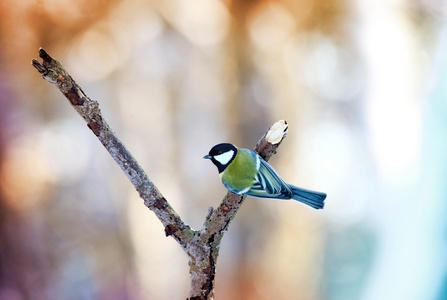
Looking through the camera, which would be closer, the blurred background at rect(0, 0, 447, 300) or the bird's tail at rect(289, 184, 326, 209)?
the bird's tail at rect(289, 184, 326, 209)

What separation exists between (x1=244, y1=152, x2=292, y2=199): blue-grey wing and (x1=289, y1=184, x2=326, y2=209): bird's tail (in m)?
0.03

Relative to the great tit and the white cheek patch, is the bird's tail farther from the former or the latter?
the white cheek patch

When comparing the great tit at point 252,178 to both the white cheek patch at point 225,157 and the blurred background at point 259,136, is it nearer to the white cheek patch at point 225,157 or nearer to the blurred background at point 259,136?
the white cheek patch at point 225,157

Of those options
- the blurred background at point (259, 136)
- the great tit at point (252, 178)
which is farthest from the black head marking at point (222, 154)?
the blurred background at point (259, 136)

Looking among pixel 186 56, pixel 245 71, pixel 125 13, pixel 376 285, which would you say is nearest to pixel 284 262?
pixel 376 285

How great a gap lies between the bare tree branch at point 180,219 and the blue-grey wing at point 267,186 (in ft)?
0.09

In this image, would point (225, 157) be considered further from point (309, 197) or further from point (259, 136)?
point (259, 136)

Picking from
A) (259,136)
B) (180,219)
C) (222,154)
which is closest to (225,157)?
(222,154)

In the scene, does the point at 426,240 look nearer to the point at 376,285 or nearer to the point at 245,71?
the point at 376,285

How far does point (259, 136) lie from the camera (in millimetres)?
1589

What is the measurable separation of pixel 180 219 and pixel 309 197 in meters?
0.26

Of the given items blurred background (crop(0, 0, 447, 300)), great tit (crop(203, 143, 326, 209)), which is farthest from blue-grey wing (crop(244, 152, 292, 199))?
blurred background (crop(0, 0, 447, 300))

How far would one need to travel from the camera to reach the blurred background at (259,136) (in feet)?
4.83

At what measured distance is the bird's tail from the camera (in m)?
0.91
